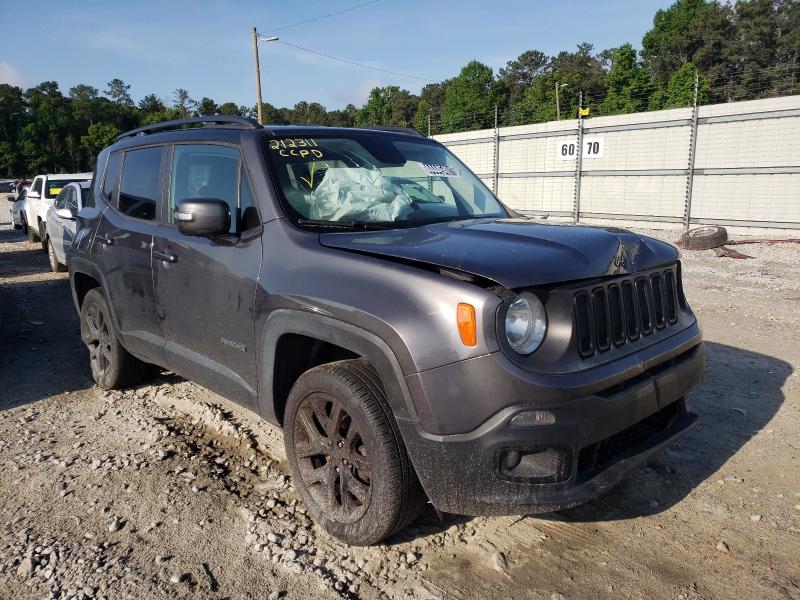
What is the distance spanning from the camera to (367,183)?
11.3 ft

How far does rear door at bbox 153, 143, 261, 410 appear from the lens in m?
3.17

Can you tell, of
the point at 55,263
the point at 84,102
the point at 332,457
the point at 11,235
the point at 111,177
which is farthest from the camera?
the point at 84,102

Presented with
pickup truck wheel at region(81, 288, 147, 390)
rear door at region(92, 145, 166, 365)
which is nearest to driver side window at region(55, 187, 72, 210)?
pickup truck wheel at region(81, 288, 147, 390)

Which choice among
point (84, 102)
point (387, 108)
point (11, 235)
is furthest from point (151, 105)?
point (11, 235)

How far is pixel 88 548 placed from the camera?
286cm

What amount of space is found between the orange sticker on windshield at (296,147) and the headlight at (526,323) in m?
1.64

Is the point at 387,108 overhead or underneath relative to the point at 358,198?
overhead

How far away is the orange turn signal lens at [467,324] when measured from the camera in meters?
2.24

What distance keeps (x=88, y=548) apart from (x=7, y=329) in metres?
5.34

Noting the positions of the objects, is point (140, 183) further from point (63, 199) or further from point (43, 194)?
point (43, 194)

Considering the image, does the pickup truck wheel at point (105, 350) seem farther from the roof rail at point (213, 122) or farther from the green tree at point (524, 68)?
the green tree at point (524, 68)

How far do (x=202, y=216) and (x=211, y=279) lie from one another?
1.41ft

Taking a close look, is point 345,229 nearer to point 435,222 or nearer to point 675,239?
point 435,222

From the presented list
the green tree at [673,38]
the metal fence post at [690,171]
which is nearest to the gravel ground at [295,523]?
the metal fence post at [690,171]
